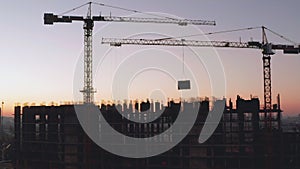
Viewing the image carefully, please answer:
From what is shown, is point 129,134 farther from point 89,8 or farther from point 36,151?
point 89,8

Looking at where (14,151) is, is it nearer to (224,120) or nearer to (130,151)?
(130,151)

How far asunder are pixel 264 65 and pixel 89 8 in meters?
27.6

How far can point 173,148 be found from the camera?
46312mm

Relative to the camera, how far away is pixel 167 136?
47594 mm

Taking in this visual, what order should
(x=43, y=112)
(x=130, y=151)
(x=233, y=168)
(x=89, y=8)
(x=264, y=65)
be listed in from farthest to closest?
(x=89, y=8) → (x=264, y=65) → (x=43, y=112) → (x=130, y=151) → (x=233, y=168)

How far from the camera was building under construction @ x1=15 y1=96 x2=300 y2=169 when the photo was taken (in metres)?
43.9

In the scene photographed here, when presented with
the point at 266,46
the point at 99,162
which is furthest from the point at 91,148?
Answer: the point at 266,46

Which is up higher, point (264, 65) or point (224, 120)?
point (264, 65)

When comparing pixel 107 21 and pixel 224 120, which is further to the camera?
pixel 107 21

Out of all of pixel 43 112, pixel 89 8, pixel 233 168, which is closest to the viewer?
pixel 233 168

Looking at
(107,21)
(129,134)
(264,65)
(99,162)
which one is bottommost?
(99,162)

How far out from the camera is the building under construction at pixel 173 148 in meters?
43.9

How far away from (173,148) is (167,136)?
1.84m

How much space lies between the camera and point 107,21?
65.8m
